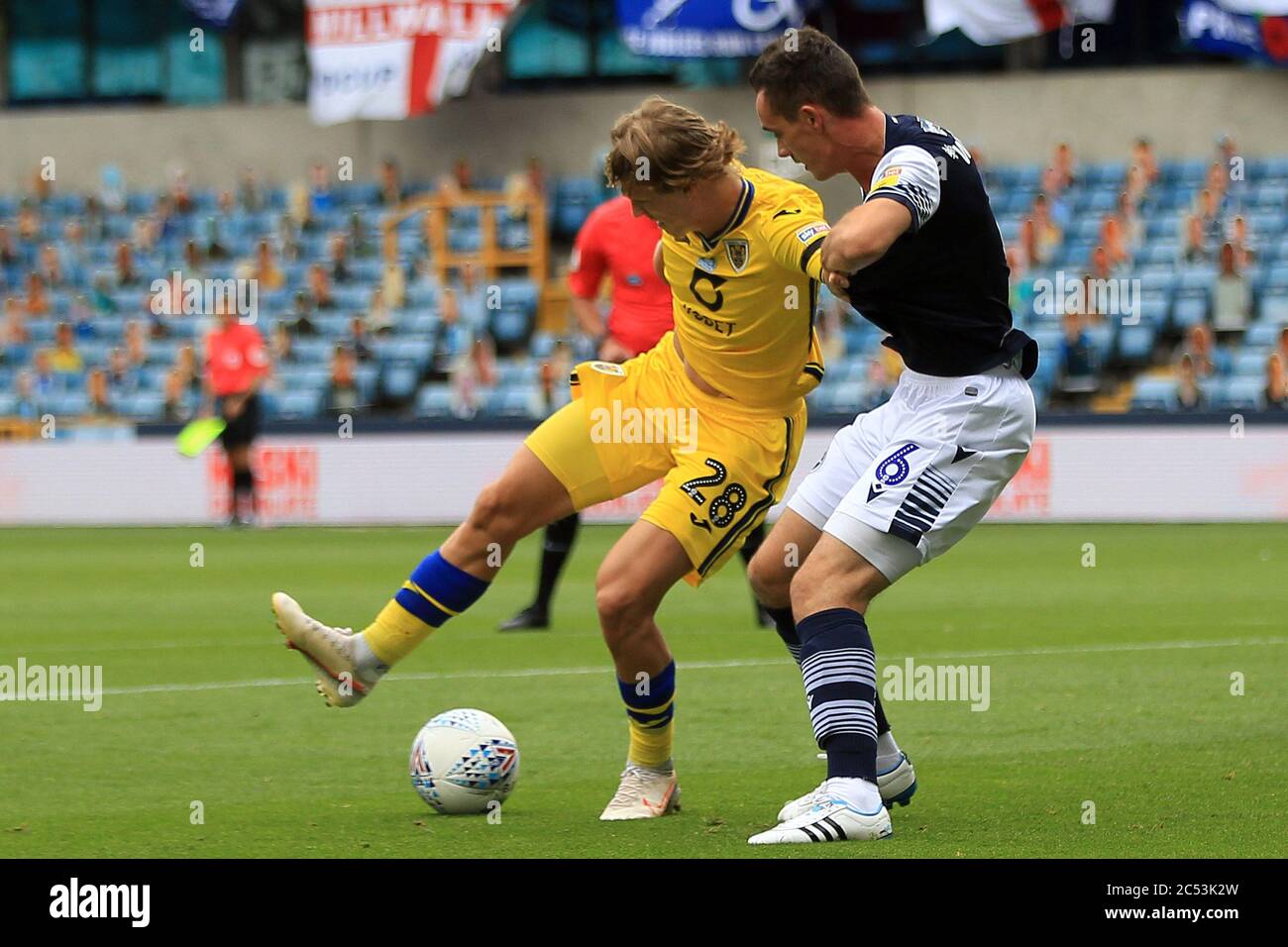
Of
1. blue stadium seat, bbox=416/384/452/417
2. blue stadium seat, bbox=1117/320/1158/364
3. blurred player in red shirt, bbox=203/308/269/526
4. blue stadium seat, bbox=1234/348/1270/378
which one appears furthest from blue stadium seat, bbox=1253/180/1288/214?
blurred player in red shirt, bbox=203/308/269/526

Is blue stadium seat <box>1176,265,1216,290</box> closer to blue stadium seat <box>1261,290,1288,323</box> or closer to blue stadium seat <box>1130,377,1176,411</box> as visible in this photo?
blue stadium seat <box>1261,290,1288,323</box>

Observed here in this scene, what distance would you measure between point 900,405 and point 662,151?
103cm

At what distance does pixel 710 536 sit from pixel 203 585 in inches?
411

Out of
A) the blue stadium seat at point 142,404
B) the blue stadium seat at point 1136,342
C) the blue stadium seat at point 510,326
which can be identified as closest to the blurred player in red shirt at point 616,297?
the blue stadium seat at point 1136,342

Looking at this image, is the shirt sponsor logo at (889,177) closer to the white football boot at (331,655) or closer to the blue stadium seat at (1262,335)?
the white football boot at (331,655)

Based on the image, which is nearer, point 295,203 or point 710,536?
point 710,536

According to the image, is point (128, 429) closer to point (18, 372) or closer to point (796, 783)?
point (18, 372)

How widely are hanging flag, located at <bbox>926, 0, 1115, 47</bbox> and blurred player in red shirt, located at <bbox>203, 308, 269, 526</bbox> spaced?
10.3 m

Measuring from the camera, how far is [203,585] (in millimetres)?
16656

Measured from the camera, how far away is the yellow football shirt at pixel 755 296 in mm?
6754

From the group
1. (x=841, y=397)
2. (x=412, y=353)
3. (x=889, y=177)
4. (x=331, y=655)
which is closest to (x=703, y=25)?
(x=412, y=353)

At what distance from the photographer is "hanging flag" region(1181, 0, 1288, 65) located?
88.9 feet

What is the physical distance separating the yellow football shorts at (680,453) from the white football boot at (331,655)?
842 millimetres
